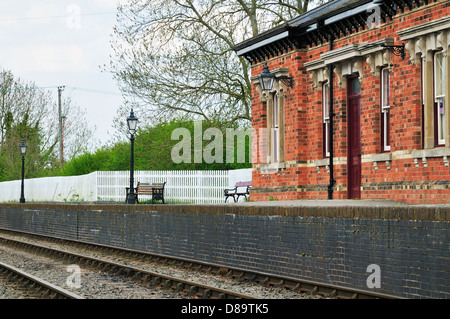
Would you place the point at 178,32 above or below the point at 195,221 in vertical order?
above

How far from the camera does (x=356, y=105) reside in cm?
2103

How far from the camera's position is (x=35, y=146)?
205 feet

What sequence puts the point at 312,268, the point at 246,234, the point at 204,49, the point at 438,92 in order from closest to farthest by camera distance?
1. the point at 312,268
2. the point at 246,234
3. the point at 438,92
4. the point at 204,49

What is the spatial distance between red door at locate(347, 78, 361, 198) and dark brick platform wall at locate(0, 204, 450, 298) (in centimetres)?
519

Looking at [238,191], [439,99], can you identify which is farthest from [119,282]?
[238,191]

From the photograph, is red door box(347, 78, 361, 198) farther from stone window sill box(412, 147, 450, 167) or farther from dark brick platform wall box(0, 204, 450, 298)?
dark brick platform wall box(0, 204, 450, 298)

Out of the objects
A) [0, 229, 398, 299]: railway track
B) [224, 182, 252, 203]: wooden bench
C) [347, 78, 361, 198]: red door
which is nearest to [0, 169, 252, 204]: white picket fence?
[224, 182, 252, 203]: wooden bench

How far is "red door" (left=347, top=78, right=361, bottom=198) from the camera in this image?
2097 centimetres

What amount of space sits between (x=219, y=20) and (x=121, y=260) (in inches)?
718

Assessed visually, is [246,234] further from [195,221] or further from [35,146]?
[35,146]

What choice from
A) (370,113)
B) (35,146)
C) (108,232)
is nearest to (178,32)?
(108,232)

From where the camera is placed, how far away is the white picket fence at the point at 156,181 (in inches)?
1462

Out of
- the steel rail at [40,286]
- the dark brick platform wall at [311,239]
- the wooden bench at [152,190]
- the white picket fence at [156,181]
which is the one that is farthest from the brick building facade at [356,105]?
the wooden bench at [152,190]

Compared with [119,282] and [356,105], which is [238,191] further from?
[119,282]
